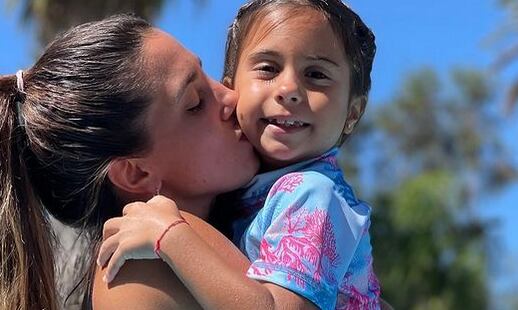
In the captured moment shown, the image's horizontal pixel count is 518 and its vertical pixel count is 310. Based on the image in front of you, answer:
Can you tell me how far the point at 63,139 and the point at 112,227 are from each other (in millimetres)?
350

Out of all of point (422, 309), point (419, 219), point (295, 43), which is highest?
point (295, 43)

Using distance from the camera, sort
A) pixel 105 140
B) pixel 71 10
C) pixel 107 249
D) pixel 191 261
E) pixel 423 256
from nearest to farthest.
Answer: pixel 191 261, pixel 107 249, pixel 105 140, pixel 71 10, pixel 423 256

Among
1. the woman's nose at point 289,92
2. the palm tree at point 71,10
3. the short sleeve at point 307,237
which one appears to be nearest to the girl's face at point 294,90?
the woman's nose at point 289,92

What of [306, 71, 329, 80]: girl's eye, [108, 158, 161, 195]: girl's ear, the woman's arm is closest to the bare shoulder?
the woman's arm

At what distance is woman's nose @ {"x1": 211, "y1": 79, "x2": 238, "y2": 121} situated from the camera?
318cm

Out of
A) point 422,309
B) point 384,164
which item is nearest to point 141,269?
point 422,309

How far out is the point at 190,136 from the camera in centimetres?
308

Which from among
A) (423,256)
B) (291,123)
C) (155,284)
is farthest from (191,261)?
(423,256)

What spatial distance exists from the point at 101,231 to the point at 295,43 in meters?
0.85

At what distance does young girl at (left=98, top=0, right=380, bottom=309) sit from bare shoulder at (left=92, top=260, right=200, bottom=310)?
0.14ft

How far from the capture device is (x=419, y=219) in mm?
20750

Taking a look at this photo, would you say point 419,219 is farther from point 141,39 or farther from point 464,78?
point 141,39

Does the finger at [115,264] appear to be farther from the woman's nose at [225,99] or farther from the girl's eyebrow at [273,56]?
the girl's eyebrow at [273,56]

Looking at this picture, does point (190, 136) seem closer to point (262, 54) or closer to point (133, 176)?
point (133, 176)
